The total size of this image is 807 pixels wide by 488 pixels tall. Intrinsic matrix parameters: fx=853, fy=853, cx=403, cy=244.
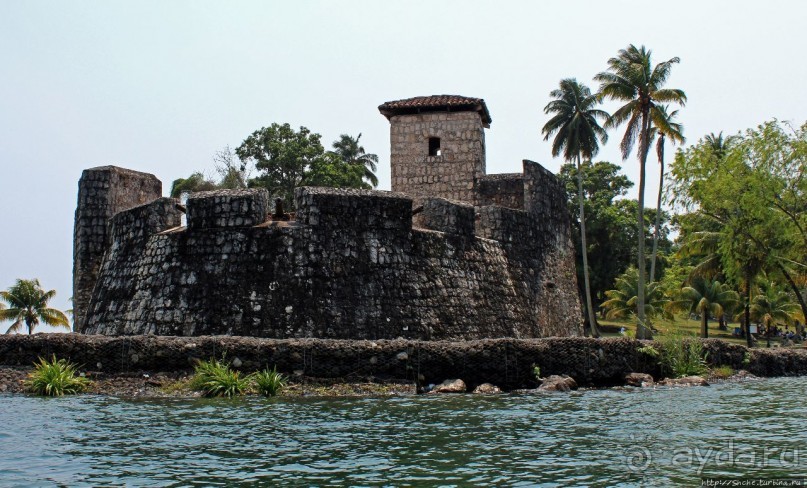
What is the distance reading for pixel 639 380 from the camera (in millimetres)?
16422

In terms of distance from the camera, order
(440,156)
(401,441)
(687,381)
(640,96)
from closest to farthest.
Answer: (401,441)
(687,381)
(440,156)
(640,96)

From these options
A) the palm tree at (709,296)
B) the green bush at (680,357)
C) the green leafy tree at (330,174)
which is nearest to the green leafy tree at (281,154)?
the green leafy tree at (330,174)

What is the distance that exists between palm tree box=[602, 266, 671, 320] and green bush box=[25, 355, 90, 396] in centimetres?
3722

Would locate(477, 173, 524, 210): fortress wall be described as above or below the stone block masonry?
above

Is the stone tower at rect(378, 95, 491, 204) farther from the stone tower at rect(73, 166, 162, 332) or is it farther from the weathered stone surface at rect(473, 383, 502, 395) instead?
the weathered stone surface at rect(473, 383, 502, 395)

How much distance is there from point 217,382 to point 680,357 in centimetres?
961

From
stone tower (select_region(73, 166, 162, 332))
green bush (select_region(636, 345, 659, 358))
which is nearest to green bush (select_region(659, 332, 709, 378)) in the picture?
green bush (select_region(636, 345, 659, 358))

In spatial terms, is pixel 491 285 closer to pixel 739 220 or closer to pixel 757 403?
pixel 757 403

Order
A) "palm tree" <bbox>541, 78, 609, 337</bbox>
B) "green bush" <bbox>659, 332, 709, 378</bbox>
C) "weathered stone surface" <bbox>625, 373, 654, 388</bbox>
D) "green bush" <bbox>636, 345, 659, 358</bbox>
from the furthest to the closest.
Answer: "palm tree" <bbox>541, 78, 609, 337</bbox>
"green bush" <bbox>659, 332, 709, 378</bbox>
"green bush" <bbox>636, 345, 659, 358</bbox>
"weathered stone surface" <bbox>625, 373, 654, 388</bbox>

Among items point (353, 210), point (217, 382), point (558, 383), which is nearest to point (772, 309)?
point (353, 210)

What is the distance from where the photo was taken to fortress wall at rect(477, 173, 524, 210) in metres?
23.5

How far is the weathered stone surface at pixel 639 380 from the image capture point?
16.4 m

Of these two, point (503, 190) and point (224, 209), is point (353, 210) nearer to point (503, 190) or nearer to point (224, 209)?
point (224, 209)

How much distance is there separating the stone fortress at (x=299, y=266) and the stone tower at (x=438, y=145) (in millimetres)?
4459
